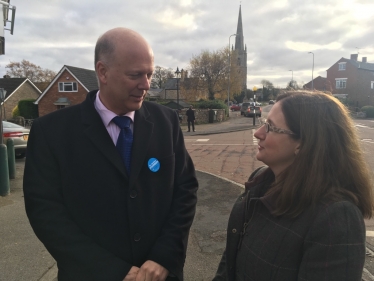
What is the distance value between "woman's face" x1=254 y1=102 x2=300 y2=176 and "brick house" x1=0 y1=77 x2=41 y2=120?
1787 inches

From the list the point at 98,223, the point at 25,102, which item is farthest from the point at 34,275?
the point at 25,102

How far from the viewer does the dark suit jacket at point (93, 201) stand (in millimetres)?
1638

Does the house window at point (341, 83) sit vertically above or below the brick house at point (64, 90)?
above

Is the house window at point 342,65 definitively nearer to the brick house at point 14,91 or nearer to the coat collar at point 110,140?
the brick house at point 14,91

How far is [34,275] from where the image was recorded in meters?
3.31

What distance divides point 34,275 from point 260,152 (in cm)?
294

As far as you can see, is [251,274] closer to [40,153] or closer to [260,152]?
[260,152]

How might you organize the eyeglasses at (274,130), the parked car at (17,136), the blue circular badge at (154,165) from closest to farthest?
the eyeglasses at (274,130) → the blue circular badge at (154,165) → the parked car at (17,136)

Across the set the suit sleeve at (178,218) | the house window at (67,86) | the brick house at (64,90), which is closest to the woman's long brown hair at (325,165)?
the suit sleeve at (178,218)

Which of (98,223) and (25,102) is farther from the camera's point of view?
(25,102)

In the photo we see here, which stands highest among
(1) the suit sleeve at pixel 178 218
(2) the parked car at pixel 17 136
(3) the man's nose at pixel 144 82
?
(3) the man's nose at pixel 144 82

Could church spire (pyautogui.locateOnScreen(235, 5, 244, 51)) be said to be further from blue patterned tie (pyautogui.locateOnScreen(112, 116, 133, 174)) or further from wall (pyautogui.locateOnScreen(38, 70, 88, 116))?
blue patterned tie (pyautogui.locateOnScreen(112, 116, 133, 174))

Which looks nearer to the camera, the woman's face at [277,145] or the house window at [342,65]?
the woman's face at [277,145]

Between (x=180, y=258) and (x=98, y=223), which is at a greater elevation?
(x=98, y=223)
